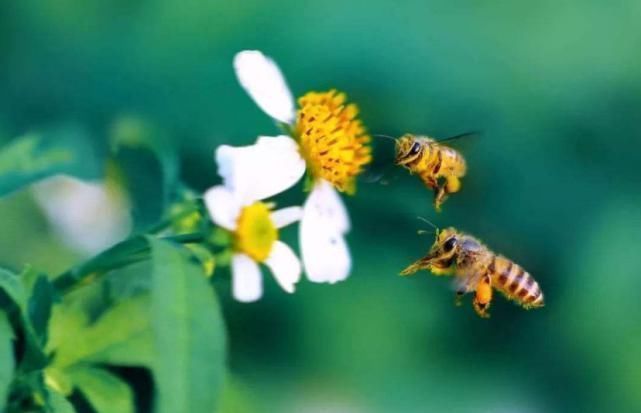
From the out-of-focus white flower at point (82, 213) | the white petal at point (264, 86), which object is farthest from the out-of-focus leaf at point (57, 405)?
the out-of-focus white flower at point (82, 213)

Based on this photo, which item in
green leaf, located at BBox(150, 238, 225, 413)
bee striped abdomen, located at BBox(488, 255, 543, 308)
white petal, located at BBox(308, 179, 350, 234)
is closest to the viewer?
green leaf, located at BBox(150, 238, 225, 413)

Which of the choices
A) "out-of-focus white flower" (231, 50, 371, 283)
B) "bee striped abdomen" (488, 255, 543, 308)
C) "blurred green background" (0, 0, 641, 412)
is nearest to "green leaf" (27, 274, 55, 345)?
"out-of-focus white flower" (231, 50, 371, 283)

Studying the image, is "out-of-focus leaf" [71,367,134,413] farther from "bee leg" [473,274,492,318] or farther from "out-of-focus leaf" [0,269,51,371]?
"bee leg" [473,274,492,318]

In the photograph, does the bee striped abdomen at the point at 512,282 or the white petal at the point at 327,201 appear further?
the bee striped abdomen at the point at 512,282

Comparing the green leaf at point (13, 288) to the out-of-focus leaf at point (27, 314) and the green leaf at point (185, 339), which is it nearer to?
the out-of-focus leaf at point (27, 314)

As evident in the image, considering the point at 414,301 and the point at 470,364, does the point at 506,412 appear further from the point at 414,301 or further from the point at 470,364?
the point at 414,301

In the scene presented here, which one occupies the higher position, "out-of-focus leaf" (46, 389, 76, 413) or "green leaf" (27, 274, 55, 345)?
"green leaf" (27, 274, 55, 345)

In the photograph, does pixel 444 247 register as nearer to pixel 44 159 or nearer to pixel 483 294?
pixel 483 294
